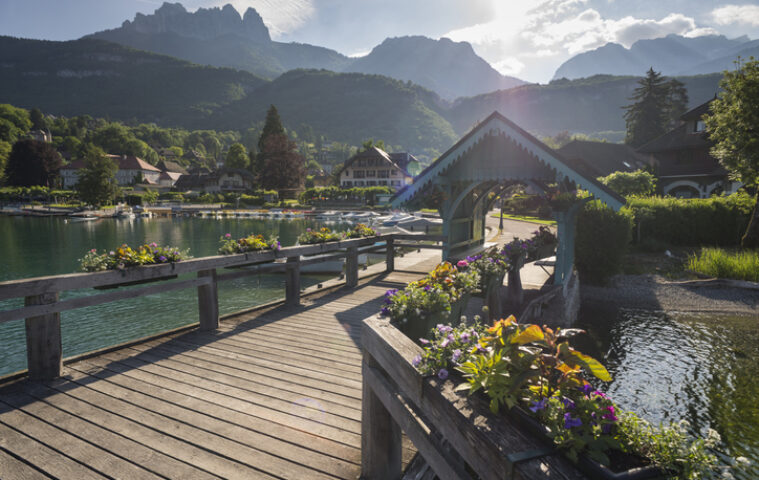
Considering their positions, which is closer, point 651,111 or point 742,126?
point 742,126

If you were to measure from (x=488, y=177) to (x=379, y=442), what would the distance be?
9027 millimetres

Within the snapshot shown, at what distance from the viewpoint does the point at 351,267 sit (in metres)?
10.5

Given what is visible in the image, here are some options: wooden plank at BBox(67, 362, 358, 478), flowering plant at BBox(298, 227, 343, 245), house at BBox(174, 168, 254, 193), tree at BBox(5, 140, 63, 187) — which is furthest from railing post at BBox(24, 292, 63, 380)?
tree at BBox(5, 140, 63, 187)

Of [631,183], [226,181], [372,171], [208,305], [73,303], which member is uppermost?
[372,171]

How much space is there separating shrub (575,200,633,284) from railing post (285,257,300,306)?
516 inches

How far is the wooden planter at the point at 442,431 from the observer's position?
1.51 metres

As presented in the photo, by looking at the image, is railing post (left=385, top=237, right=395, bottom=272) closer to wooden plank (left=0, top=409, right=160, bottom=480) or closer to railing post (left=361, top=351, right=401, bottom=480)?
railing post (left=361, top=351, right=401, bottom=480)

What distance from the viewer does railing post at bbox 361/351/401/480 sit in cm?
308

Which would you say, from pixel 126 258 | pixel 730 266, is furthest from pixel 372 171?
pixel 126 258

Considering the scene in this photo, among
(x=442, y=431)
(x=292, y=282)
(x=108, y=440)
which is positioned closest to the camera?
(x=442, y=431)

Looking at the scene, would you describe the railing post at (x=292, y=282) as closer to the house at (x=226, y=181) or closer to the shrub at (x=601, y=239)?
the shrub at (x=601, y=239)

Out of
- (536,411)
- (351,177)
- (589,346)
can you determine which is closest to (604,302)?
(589,346)

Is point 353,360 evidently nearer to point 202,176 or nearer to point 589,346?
point 589,346

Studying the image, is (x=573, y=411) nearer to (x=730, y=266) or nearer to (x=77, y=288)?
(x=77, y=288)
